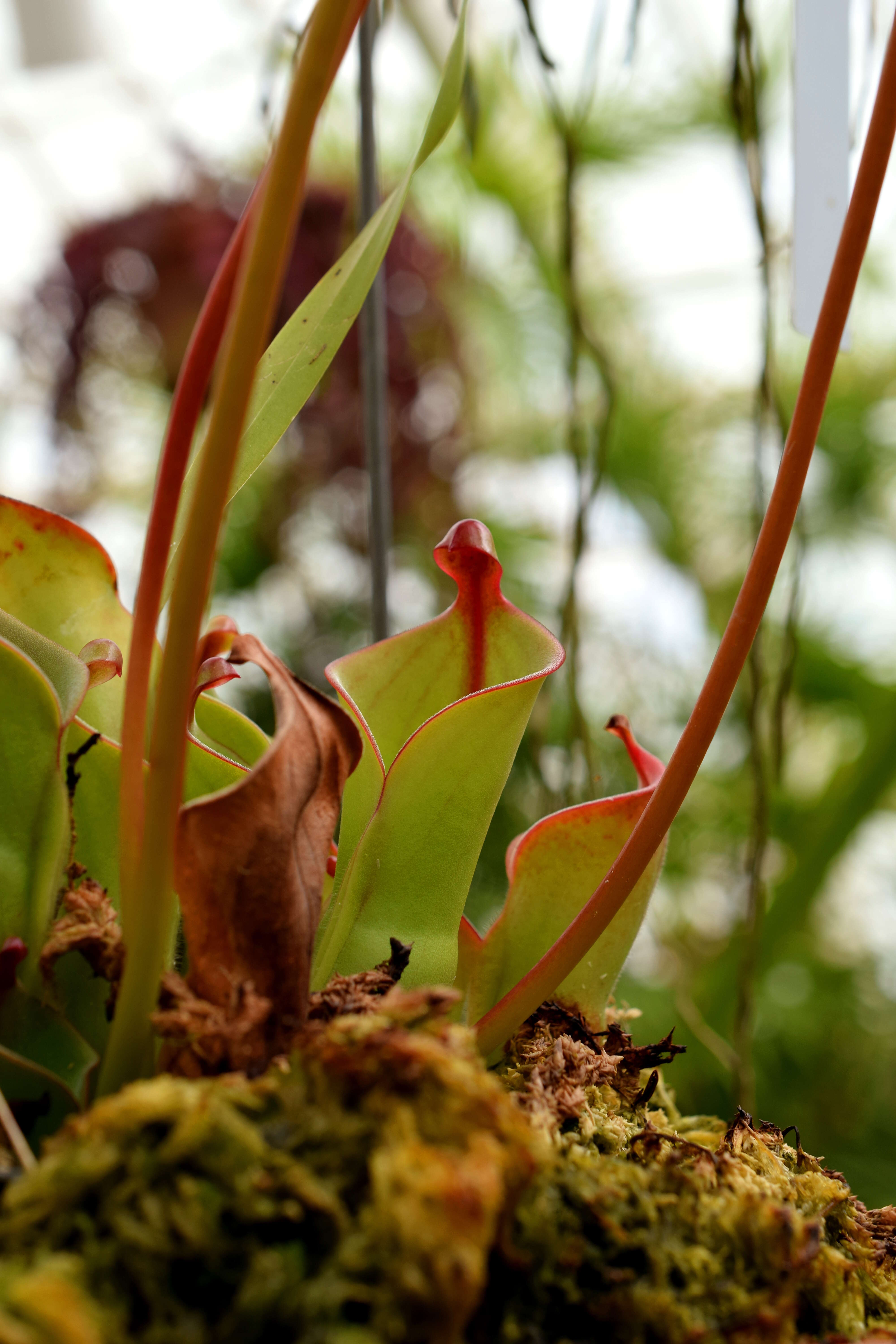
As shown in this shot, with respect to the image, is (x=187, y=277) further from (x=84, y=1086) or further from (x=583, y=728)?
(x=84, y=1086)

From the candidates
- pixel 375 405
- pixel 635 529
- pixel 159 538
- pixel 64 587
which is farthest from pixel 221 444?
pixel 635 529

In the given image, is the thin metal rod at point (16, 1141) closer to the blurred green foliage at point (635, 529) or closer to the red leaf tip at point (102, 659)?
the red leaf tip at point (102, 659)

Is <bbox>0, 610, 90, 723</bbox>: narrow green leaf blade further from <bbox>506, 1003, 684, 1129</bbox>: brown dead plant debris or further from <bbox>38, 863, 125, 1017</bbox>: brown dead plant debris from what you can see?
<bbox>506, 1003, 684, 1129</bbox>: brown dead plant debris

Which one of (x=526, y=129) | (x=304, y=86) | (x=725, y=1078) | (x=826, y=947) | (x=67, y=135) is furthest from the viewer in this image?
(x=67, y=135)

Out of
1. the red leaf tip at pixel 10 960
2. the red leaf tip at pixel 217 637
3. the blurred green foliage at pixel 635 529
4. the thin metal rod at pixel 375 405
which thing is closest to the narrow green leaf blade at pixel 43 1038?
the red leaf tip at pixel 10 960

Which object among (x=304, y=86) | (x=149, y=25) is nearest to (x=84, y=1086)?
(x=304, y=86)
